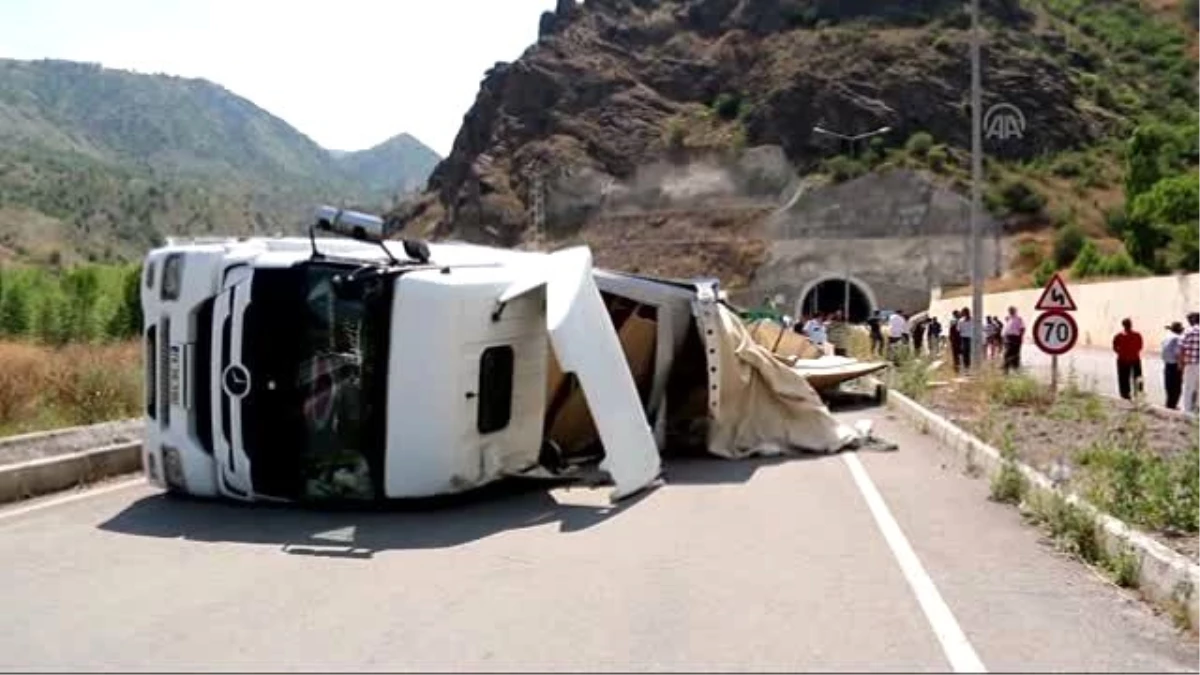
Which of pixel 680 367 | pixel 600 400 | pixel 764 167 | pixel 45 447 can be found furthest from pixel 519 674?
pixel 764 167

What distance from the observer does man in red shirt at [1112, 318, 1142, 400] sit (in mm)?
20938

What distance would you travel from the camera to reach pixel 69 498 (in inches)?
414

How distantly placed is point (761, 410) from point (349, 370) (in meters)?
6.07

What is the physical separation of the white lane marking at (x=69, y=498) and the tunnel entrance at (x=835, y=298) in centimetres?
8000

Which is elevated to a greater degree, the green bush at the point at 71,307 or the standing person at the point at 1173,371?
the green bush at the point at 71,307

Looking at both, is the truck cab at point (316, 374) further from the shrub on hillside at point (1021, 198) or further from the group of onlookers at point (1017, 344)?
the shrub on hillside at point (1021, 198)

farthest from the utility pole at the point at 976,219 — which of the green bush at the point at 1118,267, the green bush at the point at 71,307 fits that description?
the green bush at the point at 1118,267

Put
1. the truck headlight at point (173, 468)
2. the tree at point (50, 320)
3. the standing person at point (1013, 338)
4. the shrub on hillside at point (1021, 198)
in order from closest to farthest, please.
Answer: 1. the truck headlight at point (173, 468)
2. the standing person at point (1013, 338)
3. the tree at point (50, 320)
4. the shrub on hillside at point (1021, 198)

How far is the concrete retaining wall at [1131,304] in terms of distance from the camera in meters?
38.0

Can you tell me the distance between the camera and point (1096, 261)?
7431 cm

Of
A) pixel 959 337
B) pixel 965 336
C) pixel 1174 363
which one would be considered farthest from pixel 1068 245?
pixel 1174 363

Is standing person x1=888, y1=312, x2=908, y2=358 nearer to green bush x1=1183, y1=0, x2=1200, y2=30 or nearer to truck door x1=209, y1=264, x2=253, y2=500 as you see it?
truck door x1=209, y1=264, x2=253, y2=500

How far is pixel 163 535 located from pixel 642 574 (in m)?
3.42

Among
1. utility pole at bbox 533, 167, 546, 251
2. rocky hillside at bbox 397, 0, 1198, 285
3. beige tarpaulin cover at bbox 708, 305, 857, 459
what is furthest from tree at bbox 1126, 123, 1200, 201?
beige tarpaulin cover at bbox 708, 305, 857, 459
